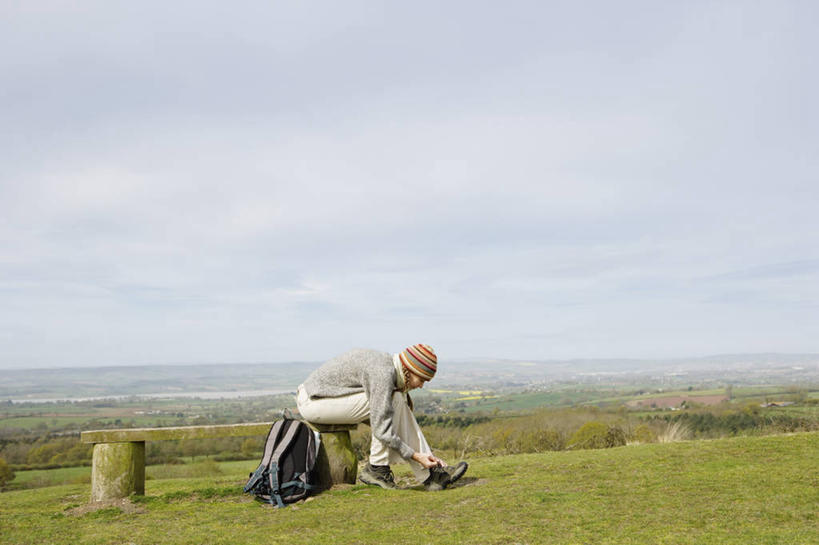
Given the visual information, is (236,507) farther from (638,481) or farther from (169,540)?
(638,481)

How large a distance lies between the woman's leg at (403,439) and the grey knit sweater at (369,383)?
151 millimetres

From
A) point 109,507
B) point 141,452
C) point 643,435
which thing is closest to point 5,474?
point 141,452

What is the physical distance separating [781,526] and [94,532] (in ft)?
18.3

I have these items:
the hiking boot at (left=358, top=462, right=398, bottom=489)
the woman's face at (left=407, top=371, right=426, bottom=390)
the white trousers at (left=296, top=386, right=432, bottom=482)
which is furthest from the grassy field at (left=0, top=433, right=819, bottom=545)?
the woman's face at (left=407, top=371, right=426, bottom=390)

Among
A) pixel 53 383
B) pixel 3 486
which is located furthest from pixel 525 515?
pixel 53 383

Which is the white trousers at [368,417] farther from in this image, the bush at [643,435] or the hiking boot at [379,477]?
the bush at [643,435]

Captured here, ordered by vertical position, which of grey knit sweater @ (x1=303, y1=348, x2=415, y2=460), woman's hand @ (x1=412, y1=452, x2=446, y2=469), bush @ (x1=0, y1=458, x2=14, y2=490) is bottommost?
bush @ (x1=0, y1=458, x2=14, y2=490)

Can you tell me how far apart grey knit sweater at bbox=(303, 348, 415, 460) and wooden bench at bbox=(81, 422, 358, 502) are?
1.68 ft

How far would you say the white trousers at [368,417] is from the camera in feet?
21.6

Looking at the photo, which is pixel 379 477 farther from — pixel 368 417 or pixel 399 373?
pixel 399 373

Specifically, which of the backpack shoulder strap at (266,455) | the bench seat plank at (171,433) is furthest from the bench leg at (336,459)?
the bench seat plank at (171,433)

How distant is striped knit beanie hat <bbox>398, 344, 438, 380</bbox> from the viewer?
6.46 m

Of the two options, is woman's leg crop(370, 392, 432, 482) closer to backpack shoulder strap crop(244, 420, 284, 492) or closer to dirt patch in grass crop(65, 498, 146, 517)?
backpack shoulder strap crop(244, 420, 284, 492)

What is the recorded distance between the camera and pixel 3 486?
43.0 feet
